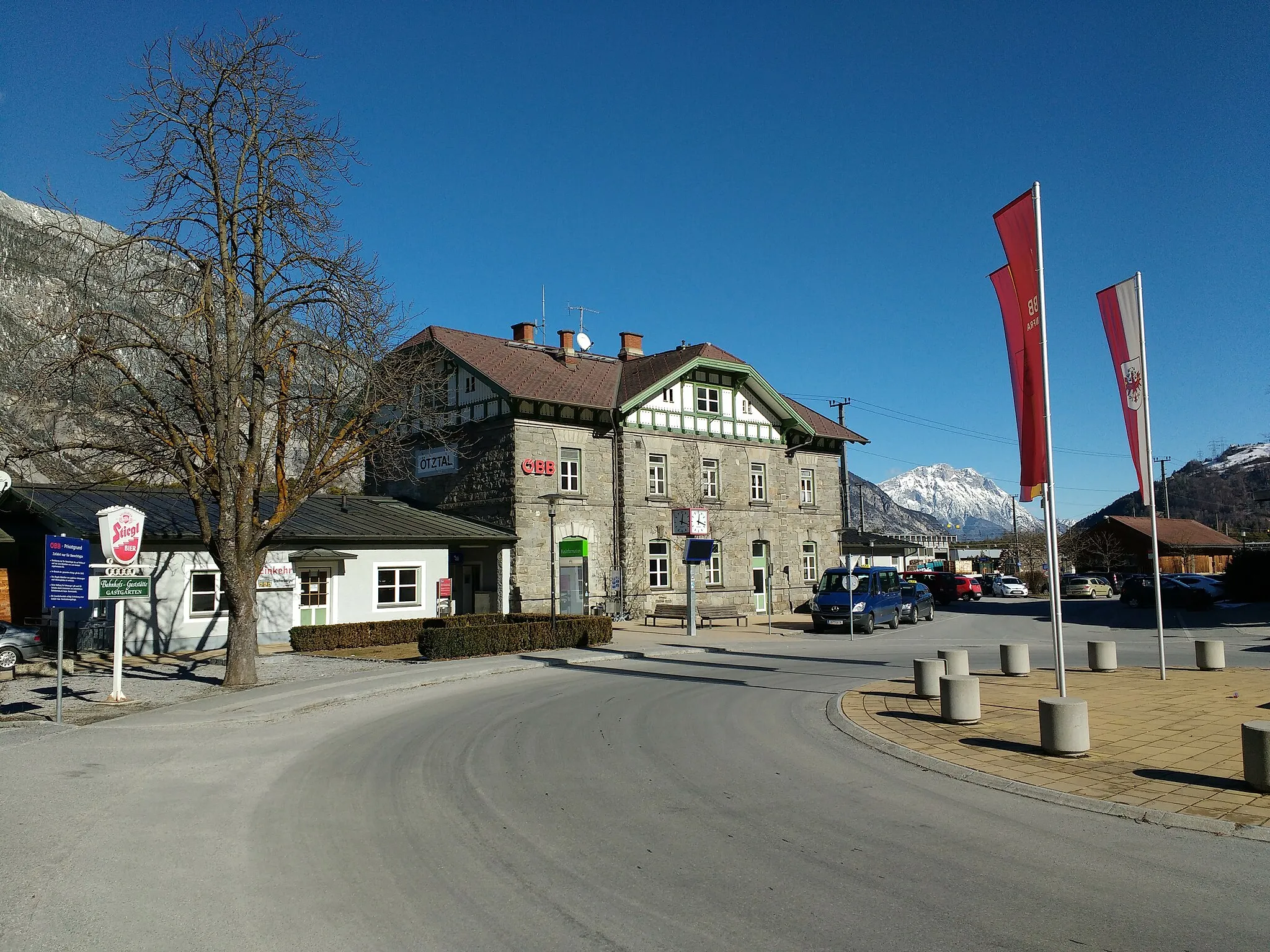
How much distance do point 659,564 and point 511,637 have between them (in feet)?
43.5

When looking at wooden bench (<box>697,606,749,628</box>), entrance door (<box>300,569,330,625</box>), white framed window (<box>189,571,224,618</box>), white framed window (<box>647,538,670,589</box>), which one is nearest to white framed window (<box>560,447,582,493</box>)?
white framed window (<box>647,538,670,589</box>)

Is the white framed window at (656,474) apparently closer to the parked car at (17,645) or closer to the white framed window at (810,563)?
the white framed window at (810,563)

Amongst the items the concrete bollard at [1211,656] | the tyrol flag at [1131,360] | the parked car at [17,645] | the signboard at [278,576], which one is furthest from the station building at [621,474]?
the tyrol flag at [1131,360]

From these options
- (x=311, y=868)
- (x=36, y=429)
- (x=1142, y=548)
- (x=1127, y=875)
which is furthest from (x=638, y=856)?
(x=1142, y=548)

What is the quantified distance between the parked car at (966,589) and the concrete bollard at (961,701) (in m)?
40.3

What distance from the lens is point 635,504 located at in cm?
3453

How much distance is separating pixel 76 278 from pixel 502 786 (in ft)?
43.9

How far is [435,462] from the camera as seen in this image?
36.0 meters

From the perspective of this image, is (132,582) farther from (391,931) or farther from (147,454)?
(391,931)

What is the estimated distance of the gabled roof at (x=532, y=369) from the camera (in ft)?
108

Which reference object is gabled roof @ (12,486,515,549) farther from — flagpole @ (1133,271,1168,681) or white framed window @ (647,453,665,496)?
flagpole @ (1133,271,1168,681)

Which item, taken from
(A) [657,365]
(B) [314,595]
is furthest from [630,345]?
(B) [314,595]

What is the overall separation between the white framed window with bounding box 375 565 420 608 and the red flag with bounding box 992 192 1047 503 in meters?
21.0

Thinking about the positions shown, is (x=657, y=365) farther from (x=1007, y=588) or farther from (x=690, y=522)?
(x=1007, y=588)
